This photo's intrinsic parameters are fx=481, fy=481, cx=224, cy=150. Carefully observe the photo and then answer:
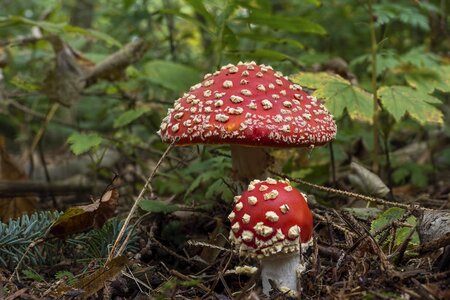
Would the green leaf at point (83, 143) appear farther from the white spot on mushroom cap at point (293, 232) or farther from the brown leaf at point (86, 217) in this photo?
the white spot on mushroom cap at point (293, 232)

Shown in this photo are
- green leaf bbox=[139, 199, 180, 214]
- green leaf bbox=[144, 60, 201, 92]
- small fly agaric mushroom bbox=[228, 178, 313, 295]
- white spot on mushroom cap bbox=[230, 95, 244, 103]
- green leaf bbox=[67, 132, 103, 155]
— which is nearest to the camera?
small fly agaric mushroom bbox=[228, 178, 313, 295]

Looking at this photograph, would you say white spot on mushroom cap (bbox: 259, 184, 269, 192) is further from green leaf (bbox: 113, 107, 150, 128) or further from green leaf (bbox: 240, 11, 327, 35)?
green leaf (bbox: 113, 107, 150, 128)

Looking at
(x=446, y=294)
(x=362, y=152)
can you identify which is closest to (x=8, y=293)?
(x=446, y=294)

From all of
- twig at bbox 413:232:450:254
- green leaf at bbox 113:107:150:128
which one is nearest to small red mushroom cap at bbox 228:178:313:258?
twig at bbox 413:232:450:254

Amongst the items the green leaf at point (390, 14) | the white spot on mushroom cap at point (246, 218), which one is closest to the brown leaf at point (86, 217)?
the white spot on mushroom cap at point (246, 218)

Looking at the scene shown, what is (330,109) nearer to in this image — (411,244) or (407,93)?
(407,93)

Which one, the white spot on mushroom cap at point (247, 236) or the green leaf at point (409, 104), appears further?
the green leaf at point (409, 104)

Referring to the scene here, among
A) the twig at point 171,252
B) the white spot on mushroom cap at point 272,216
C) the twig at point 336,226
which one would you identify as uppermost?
the white spot on mushroom cap at point 272,216
